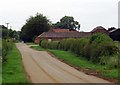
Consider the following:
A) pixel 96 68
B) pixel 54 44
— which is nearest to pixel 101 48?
pixel 96 68

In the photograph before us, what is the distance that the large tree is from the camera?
120 metres

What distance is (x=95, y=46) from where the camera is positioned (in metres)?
35.2

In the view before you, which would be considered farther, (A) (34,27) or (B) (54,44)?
(A) (34,27)

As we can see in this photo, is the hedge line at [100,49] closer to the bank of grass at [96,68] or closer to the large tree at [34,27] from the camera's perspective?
the bank of grass at [96,68]

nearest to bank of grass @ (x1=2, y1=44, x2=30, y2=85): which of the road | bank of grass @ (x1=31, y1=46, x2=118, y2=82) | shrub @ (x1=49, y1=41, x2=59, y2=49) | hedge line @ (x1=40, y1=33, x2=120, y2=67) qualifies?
the road

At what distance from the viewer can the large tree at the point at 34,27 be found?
394ft

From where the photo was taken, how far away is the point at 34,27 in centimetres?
12019

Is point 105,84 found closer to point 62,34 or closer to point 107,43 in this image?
point 107,43

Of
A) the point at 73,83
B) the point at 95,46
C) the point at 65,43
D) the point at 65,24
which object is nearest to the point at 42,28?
the point at 65,24

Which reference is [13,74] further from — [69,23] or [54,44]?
[69,23]

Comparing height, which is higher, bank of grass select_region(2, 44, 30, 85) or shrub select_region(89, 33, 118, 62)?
shrub select_region(89, 33, 118, 62)

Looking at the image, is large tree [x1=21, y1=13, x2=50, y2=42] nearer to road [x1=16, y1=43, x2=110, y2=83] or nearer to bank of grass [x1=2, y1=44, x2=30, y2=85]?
road [x1=16, y1=43, x2=110, y2=83]

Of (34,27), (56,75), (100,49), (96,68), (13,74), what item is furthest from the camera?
(34,27)

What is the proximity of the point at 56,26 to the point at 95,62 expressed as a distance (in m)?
132
